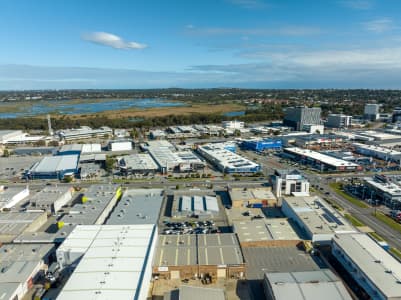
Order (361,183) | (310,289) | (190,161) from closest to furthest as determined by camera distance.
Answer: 1. (310,289)
2. (361,183)
3. (190,161)

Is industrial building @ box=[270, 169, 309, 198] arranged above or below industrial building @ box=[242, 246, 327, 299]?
above

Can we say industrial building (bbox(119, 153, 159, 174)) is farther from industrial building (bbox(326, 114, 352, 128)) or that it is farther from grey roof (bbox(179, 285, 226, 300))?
industrial building (bbox(326, 114, 352, 128))

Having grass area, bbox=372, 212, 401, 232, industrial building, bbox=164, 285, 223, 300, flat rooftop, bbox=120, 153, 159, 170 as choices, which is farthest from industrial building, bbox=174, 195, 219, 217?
grass area, bbox=372, 212, 401, 232

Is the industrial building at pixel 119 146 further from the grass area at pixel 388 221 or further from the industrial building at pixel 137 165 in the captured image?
the grass area at pixel 388 221

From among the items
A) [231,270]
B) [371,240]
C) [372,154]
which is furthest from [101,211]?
[372,154]

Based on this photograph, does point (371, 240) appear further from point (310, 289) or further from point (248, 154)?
point (248, 154)

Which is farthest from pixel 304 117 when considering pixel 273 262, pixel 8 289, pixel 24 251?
pixel 8 289
